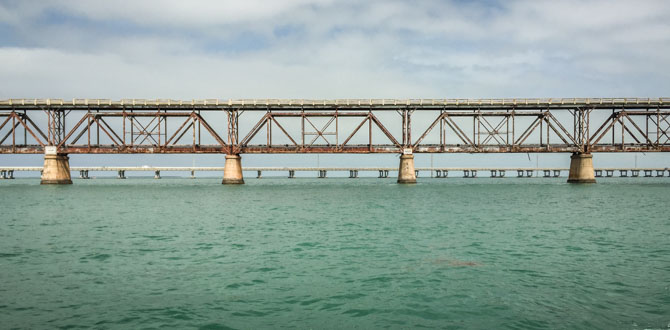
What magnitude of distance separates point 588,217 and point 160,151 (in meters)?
63.0

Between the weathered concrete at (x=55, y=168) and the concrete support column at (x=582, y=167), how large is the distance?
281 ft

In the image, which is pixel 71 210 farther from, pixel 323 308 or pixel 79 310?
pixel 323 308

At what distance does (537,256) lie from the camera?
16.2 metres

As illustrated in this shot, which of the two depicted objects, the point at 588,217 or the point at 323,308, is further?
the point at 588,217

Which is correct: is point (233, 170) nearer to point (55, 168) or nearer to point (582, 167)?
point (55, 168)

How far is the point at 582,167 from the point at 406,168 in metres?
29.7

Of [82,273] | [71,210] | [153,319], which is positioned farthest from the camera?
[71,210]

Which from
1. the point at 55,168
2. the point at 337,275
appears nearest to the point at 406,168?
the point at 55,168

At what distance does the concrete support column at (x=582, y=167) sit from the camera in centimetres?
7794

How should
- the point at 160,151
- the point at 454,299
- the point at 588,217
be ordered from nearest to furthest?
1. the point at 454,299
2. the point at 588,217
3. the point at 160,151

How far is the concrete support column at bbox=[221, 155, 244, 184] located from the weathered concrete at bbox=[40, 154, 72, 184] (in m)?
26.8

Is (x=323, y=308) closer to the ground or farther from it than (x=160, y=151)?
closer to the ground

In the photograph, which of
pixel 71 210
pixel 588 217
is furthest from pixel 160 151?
pixel 588 217

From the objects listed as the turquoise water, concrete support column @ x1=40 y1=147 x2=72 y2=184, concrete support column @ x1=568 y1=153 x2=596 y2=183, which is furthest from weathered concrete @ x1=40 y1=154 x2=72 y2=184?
concrete support column @ x1=568 y1=153 x2=596 y2=183
